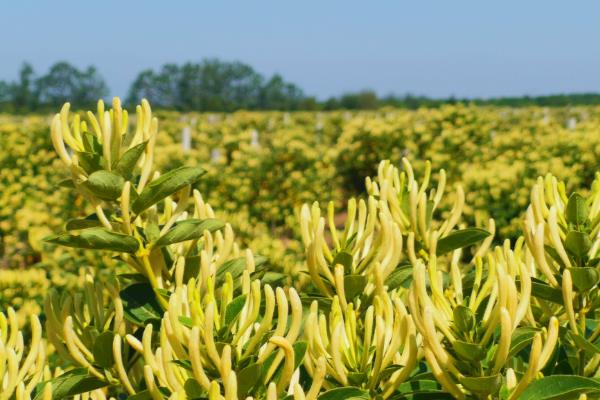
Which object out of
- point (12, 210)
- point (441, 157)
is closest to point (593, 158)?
point (441, 157)

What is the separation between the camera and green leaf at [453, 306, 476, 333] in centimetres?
109

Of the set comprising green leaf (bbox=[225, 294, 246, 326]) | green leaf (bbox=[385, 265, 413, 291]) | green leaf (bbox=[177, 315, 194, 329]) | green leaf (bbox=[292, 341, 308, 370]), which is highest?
green leaf (bbox=[225, 294, 246, 326])

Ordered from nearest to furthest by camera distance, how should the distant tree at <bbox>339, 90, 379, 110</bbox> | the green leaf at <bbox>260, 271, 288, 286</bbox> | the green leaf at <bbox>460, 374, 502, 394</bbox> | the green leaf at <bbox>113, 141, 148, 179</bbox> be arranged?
the green leaf at <bbox>460, 374, 502, 394</bbox> < the green leaf at <bbox>113, 141, 148, 179</bbox> < the green leaf at <bbox>260, 271, 288, 286</bbox> < the distant tree at <bbox>339, 90, 379, 110</bbox>

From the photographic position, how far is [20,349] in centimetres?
123

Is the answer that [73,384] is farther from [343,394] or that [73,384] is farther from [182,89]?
[182,89]

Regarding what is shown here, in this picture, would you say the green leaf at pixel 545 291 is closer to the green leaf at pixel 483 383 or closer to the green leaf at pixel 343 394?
the green leaf at pixel 483 383

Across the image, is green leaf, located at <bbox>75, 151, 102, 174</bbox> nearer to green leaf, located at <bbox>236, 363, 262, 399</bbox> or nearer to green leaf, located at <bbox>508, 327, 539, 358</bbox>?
green leaf, located at <bbox>236, 363, 262, 399</bbox>

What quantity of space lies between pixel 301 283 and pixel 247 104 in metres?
77.2

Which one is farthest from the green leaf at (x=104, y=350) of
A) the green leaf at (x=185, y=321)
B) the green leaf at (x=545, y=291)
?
the green leaf at (x=545, y=291)

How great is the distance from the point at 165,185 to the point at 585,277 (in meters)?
0.74

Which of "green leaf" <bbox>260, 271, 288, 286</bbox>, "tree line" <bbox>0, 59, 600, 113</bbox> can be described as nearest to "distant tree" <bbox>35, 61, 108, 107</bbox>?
"tree line" <bbox>0, 59, 600, 113</bbox>

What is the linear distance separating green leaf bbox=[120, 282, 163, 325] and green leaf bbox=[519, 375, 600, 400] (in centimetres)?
67

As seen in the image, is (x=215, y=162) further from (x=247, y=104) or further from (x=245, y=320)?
(x=247, y=104)

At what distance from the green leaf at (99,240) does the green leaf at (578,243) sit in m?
0.75
